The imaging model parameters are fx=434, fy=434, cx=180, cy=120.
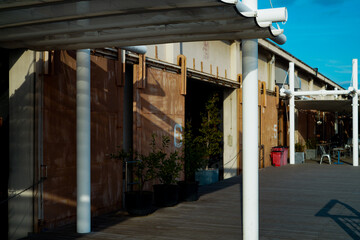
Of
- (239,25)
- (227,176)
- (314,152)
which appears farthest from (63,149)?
(314,152)

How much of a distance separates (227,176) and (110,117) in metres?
7.97

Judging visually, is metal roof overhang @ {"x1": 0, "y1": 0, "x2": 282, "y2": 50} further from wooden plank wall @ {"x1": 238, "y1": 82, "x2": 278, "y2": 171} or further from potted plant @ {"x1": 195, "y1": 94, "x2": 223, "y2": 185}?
wooden plank wall @ {"x1": 238, "y1": 82, "x2": 278, "y2": 171}

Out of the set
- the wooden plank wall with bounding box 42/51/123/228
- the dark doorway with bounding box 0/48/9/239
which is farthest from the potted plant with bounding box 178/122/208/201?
the dark doorway with bounding box 0/48/9/239

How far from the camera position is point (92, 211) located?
8.22 m

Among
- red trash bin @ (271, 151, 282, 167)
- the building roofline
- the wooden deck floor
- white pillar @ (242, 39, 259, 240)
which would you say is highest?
the building roofline

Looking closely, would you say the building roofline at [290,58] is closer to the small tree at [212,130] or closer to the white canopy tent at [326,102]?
the white canopy tent at [326,102]

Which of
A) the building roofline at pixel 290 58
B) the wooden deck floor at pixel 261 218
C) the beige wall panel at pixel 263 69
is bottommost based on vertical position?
the wooden deck floor at pixel 261 218

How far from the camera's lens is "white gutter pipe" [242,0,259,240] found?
5.47m

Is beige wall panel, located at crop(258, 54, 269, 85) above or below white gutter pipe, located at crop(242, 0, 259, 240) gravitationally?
above

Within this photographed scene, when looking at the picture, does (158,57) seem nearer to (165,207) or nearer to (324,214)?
(165,207)

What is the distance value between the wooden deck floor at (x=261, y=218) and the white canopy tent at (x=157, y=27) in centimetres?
186

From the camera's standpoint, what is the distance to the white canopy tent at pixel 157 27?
4.50 m

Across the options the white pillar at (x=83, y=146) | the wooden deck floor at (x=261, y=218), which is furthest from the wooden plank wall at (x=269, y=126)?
the white pillar at (x=83, y=146)

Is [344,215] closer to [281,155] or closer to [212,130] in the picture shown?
[212,130]
